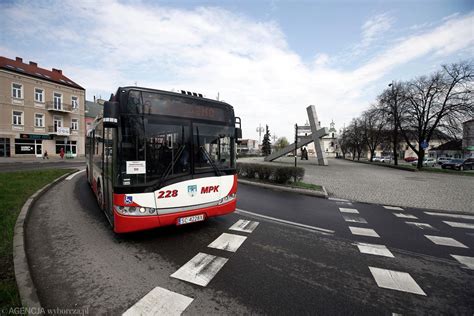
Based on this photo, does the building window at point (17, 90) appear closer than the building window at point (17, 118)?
Yes

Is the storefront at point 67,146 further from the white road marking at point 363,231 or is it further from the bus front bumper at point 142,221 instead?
the white road marking at point 363,231

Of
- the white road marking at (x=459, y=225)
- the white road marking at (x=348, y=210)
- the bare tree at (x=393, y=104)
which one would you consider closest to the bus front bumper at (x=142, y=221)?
the white road marking at (x=348, y=210)

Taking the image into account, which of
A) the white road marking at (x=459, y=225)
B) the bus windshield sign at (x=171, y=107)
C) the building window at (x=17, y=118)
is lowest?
the white road marking at (x=459, y=225)

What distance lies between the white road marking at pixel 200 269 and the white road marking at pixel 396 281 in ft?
7.87

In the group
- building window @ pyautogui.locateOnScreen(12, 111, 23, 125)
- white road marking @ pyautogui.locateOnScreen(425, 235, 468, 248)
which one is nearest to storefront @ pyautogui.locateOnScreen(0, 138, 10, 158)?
building window @ pyautogui.locateOnScreen(12, 111, 23, 125)

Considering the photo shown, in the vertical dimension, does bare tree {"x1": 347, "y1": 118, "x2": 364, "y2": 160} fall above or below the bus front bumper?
above

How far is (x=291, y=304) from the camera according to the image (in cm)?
257

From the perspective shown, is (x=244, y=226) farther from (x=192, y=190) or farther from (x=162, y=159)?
(x=162, y=159)

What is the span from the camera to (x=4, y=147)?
84.0ft

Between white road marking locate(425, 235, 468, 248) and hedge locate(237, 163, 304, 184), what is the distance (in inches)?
247

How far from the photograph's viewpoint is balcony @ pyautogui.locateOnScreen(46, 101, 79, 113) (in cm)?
2925

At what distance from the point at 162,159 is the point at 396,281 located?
4.32 meters

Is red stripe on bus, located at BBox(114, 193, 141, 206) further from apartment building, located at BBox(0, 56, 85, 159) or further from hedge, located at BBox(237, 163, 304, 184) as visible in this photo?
apartment building, located at BBox(0, 56, 85, 159)

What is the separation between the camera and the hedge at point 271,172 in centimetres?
1109
